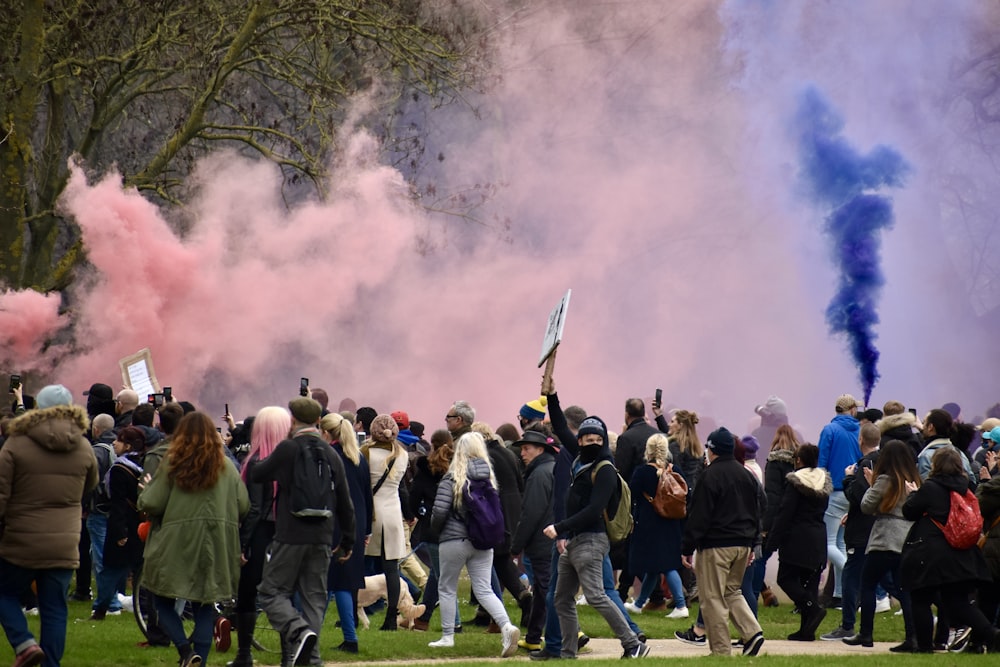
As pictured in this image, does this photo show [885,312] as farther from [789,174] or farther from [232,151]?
[232,151]

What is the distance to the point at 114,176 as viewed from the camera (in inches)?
778

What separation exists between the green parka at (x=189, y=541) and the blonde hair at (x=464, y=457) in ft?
7.62

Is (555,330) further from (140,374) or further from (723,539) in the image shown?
(140,374)

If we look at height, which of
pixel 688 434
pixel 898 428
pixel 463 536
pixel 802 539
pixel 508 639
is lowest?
pixel 508 639

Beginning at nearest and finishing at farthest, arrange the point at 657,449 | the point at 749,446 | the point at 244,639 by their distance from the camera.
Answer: the point at 244,639
the point at 657,449
the point at 749,446

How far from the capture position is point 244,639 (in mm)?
9109

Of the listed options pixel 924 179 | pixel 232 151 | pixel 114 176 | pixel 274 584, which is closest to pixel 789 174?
pixel 924 179

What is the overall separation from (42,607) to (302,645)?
5.36 feet

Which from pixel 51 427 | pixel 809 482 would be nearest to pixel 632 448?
pixel 809 482

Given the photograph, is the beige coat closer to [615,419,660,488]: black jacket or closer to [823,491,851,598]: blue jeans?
[615,419,660,488]: black jacket

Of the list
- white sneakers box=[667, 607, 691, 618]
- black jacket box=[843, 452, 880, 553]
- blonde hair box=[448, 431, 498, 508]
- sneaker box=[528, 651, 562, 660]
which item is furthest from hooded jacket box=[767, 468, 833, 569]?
blonde hair box=[448, 431, 498, 508]

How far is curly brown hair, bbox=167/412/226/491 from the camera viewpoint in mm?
8422

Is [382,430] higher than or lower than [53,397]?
lower

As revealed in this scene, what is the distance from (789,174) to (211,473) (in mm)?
20556
